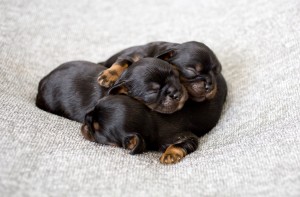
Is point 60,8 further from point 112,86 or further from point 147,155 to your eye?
point 147,155

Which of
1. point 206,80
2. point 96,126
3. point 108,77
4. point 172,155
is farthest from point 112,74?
point 172,155

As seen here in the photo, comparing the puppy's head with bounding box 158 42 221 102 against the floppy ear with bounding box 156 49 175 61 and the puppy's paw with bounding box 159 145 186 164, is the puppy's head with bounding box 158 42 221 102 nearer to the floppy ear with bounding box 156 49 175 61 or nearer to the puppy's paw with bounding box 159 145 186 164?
the floppy ear with bounding box 156 49 175 61

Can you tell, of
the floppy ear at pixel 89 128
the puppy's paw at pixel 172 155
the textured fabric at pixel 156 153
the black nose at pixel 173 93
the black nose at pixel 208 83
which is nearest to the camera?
the textured fabric at pixel 156 153

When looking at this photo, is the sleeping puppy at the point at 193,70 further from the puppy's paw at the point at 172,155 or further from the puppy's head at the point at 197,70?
the puppy's paw at the point at 172,155

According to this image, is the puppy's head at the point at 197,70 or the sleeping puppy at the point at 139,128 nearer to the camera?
the sleeping puppy at the point at 139,128

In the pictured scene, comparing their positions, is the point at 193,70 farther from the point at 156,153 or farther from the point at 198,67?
the point at 156,153

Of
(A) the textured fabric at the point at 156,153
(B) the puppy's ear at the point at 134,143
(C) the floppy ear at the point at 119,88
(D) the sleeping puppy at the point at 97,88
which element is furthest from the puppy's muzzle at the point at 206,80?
(B) the puppy's ear at the point at 134,143
